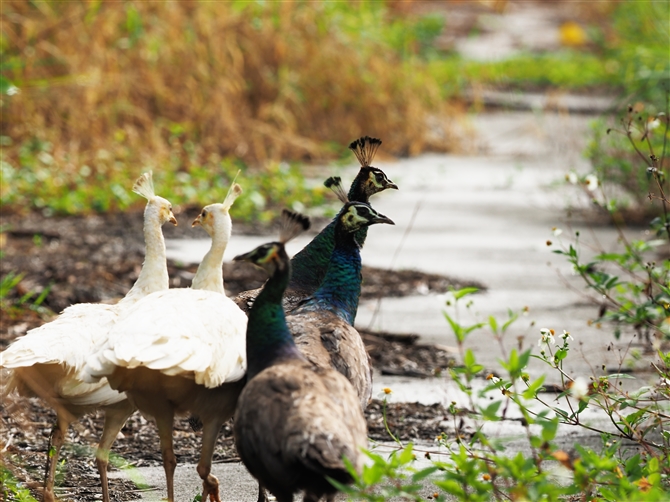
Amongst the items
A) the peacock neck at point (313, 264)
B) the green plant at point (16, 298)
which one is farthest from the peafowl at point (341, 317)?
the green plant at point (16, 298)

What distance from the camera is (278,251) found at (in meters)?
3.63

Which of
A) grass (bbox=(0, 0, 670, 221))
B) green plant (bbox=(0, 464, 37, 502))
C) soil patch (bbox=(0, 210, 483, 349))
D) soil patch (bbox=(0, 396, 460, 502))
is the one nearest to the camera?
green plant (bbox=(0, 464, 37, 502))

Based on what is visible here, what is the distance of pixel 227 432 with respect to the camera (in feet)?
17.0

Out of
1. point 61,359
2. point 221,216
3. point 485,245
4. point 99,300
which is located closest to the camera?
point 61,359

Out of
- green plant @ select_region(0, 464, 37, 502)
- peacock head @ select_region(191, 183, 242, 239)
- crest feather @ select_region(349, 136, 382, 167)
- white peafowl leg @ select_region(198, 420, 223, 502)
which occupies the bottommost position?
green plant @ select_region(0, 464, 37, 502)

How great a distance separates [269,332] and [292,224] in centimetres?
37

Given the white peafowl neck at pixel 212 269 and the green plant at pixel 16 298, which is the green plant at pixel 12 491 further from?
the green plant at pixel 16 298

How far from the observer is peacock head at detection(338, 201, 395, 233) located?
14.8 ft

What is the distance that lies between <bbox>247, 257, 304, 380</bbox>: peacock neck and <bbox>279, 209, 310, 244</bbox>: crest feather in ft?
0.28

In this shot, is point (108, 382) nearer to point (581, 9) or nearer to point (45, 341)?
point (45, 341)

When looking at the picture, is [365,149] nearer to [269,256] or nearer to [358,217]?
[358,217]

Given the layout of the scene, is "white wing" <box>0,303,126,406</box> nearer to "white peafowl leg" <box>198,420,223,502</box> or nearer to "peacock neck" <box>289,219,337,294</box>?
"white peafowl leg" <box>198,420,223,502</box>

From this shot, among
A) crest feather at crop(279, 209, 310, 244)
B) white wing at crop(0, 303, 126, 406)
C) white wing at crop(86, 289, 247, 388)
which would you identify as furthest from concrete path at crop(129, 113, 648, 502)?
crest feather at crop(279, 209, 310, 244)

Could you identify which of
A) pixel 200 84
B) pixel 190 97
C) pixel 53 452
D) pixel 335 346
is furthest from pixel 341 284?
pixel 200 84
